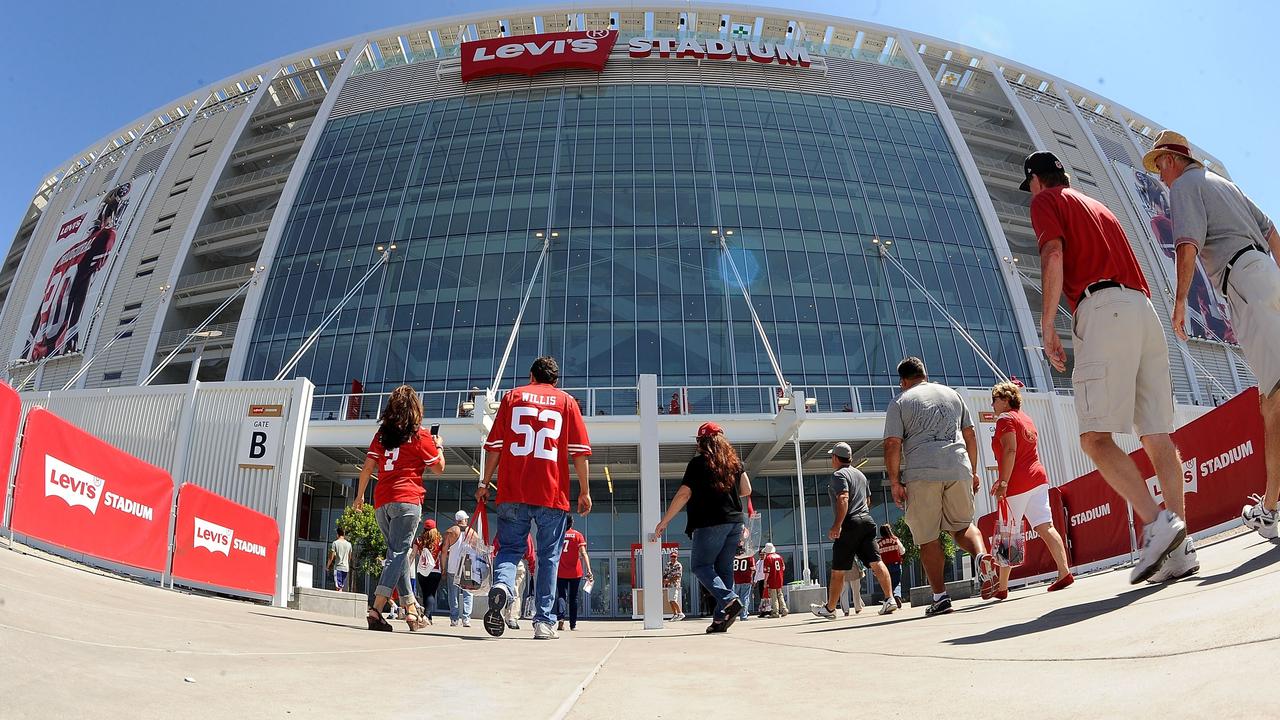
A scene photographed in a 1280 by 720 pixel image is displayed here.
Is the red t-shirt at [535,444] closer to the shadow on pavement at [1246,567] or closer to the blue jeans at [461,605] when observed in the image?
the shadow on pavement at [1246,567]

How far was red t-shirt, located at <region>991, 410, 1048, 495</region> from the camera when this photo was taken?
19.0ft

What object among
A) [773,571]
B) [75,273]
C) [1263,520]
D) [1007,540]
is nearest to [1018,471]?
[1007,540]

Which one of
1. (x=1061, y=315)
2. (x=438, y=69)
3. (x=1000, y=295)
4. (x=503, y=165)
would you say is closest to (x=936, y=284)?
(x=1000, y=295)

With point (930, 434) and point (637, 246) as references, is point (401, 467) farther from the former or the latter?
point (637, 246)

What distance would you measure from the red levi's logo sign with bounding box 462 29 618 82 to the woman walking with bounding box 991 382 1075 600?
29221 millimetres

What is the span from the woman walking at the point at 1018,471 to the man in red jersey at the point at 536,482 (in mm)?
3160

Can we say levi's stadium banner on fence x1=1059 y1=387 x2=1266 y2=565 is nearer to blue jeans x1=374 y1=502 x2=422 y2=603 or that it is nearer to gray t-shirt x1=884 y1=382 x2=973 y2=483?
gray t-shirt x1=884 y1=382 x2=973 y2=483

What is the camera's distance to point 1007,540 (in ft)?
19.7

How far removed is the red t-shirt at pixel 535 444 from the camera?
4.98m

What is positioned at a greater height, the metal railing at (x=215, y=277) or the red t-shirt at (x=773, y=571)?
the metal railing at (x=215, y=277)

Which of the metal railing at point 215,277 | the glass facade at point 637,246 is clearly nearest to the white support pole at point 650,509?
the glass facade at point 637,246

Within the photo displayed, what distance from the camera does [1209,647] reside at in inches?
53.2

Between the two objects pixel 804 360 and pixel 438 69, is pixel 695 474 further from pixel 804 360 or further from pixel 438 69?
pixel 438 69

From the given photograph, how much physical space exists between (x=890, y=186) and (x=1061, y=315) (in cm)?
865
